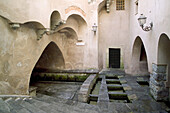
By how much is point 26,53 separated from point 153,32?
14.9 feet

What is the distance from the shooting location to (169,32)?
350cm

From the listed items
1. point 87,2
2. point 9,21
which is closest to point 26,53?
point 9,21

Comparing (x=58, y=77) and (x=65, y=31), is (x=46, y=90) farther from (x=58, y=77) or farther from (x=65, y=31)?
(x=65, y=31)

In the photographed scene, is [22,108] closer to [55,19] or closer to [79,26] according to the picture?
[55,19]

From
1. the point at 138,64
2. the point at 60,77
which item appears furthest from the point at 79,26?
the point at 138,64

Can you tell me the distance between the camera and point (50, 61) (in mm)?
Answer: 9211

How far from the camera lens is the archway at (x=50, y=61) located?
8.51 meters

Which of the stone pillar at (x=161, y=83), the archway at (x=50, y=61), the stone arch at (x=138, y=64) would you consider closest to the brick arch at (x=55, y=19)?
the archway at (x=50, y=61)

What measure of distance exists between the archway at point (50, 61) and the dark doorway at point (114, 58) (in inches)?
130

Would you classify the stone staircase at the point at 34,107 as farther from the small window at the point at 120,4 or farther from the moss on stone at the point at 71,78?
the small window at the point at 120,4

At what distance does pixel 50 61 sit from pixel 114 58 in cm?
434

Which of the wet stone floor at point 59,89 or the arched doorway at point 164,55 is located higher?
the arched doorway at point 164,55

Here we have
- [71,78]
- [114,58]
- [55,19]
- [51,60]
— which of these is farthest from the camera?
[114,58]

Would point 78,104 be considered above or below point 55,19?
below
